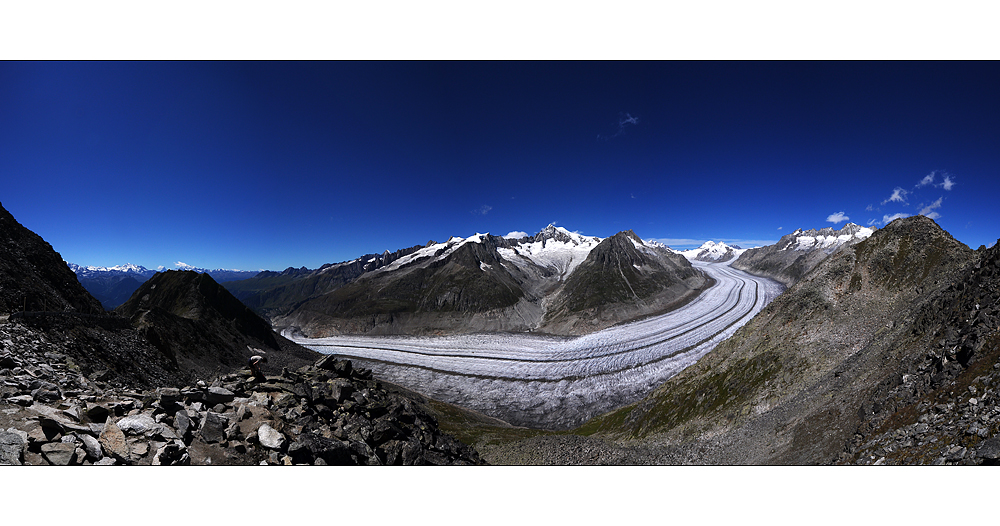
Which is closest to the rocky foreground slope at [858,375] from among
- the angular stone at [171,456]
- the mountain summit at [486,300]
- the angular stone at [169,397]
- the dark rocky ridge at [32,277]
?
the angular stone at [171,456]

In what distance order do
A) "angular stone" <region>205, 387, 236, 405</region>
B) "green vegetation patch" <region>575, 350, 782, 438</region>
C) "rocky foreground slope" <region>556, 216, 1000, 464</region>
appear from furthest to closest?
"green vegetation patch" <region>575, 350, 782, 438</region> → "angular stone" <region>205, 387, 236, 405</region> → "rocky foreground slope" <region>556, 216, 1000, 464</region>

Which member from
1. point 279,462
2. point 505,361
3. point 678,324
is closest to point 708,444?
point 279,462

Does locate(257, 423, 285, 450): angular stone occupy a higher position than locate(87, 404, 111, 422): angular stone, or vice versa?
locate(87, 404, 111, 422): angular stone

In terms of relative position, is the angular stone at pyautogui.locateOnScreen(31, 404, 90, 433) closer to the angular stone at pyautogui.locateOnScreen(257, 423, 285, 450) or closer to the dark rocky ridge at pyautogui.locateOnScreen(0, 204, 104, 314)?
the angular stone at pyautogui.locateOnScreen(257, 423, 285, 450)

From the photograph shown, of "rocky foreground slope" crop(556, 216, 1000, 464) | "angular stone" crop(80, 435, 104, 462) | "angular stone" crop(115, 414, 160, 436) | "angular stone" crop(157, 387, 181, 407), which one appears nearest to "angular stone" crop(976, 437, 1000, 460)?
"rocky foreground slope" crop(556, 216, 1000, 464)

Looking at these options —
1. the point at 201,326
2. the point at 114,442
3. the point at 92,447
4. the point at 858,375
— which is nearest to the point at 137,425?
the point at 114,442

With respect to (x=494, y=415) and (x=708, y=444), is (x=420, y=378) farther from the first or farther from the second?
(x=708, y=444)

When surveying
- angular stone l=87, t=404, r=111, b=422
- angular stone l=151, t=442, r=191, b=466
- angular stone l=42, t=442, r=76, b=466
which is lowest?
angular stone l=151, t=442, r=191, b=466
